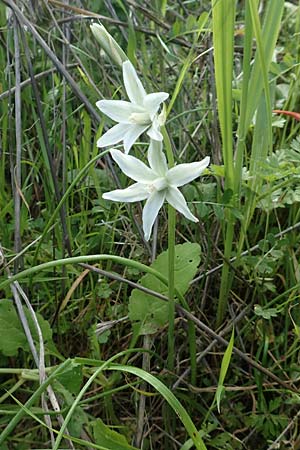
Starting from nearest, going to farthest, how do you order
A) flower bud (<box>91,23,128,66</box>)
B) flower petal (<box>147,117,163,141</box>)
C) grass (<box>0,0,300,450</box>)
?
flower petal (<box>147,117,163,141</box>), flower bud (<box>91,23,128,66</box>), grass (<box>0,0,300,450</box>)

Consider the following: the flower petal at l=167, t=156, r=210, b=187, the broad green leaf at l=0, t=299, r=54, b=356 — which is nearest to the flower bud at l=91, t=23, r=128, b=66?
the flower petal at l=167, t=156, r=210, b=187

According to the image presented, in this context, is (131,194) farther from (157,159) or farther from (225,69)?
(225,69)

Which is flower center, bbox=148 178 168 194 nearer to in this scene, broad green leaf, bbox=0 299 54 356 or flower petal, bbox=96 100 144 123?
flower petal, bbox=96 100 144 123

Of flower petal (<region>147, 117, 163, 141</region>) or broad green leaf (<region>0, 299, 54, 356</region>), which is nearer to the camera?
flower petal (<region>147, 117, 163, 141</region>)

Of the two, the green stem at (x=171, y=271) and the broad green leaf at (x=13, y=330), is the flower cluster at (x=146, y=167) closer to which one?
the green stem at (x=171, y=271)

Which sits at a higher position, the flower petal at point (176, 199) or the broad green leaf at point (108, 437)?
the flower petal at point (176, 199)

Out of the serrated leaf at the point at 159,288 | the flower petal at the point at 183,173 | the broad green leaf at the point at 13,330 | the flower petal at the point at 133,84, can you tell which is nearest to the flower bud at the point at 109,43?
the flower petal at the point at 133,84
